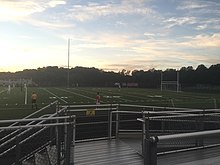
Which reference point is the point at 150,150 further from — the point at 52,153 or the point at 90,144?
the point at 90,144

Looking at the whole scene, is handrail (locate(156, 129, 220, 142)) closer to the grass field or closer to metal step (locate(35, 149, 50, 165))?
metal step (locate(35, 149, 50, 165))

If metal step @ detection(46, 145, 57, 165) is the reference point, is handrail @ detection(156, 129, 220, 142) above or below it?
above

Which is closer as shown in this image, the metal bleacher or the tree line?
the metal bleacher

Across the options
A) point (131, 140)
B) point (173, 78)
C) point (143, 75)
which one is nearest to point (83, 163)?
point (131, 140)

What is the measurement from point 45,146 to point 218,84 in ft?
367

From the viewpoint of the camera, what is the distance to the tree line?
118 meters

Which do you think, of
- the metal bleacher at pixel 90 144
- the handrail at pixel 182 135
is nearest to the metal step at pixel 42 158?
the metal bleacher at pixel 90 144

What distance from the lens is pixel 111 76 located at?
151 metres

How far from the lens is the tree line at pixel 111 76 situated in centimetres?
11849

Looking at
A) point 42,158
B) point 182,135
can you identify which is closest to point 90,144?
point 42,158

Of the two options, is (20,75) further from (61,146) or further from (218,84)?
(61,146)

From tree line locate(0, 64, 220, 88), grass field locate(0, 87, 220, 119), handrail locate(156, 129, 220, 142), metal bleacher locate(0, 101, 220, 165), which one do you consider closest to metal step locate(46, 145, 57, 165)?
metal bleacher locate(0, 101, 220, 165)

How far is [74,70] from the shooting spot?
15362 cm

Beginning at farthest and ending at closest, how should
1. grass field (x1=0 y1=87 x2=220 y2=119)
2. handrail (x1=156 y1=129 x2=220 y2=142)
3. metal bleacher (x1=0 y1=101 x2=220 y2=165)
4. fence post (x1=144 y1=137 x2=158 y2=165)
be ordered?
1. grass field (x1=0 y1=87 x2=220 y2=119)
2. metal bleacher (x1=0 y1=101 x2=220 y2=165)
3. handrail (x1=156 y1=129 x2=220 y2=142)
4. fence post (x1=144 y1=137 x2=158 y2=165)
